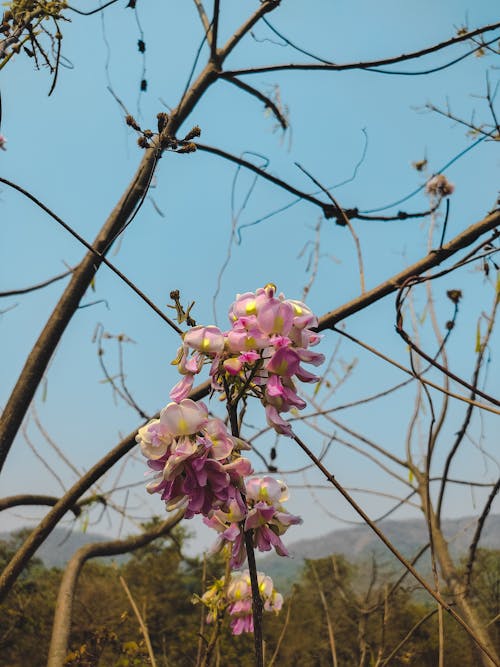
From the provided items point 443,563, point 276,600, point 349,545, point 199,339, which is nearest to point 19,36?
point 199,339

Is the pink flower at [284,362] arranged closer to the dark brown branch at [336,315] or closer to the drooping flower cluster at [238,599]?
the dark brown branch at [336,315]

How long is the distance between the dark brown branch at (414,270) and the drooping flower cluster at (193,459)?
32cm

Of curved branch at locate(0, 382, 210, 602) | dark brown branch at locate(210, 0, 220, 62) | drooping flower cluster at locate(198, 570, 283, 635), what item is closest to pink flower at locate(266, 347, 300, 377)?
drooping flower cluster at locate(198, 570, 283, 635)

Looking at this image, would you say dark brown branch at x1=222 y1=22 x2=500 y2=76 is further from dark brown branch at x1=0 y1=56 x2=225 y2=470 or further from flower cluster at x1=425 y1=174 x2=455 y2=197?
flower cluster at x1=425 y1=174 x2=455 y2=197

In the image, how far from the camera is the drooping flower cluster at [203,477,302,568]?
2.11 feet

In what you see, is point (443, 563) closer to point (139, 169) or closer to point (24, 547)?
point (24, 547)

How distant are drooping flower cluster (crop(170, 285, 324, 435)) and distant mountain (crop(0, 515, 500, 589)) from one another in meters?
0.20

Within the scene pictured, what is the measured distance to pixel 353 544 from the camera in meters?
77.9

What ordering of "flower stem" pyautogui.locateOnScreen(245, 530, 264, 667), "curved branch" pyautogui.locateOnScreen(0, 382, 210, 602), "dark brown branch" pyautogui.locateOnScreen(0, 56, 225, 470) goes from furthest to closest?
1. "dark brown branch" pyautogui.locateOnScreen(0, 56, 225, 470)
2. "curved branch" pyautogui.locateOnScreen(0, 382, 210, 602)
3. "flower stem" pyautogui.locateOnScreen(245, 530, 264, 667)

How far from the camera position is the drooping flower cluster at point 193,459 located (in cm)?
57

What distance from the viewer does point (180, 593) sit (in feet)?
42.1

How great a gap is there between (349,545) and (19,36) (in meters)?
88.3

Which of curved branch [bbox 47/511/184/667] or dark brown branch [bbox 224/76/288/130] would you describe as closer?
curved branch [bbox 47/511/184/667]

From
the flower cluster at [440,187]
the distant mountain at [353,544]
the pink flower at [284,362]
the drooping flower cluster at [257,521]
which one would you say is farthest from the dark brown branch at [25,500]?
the flower cluster at [440,187]
